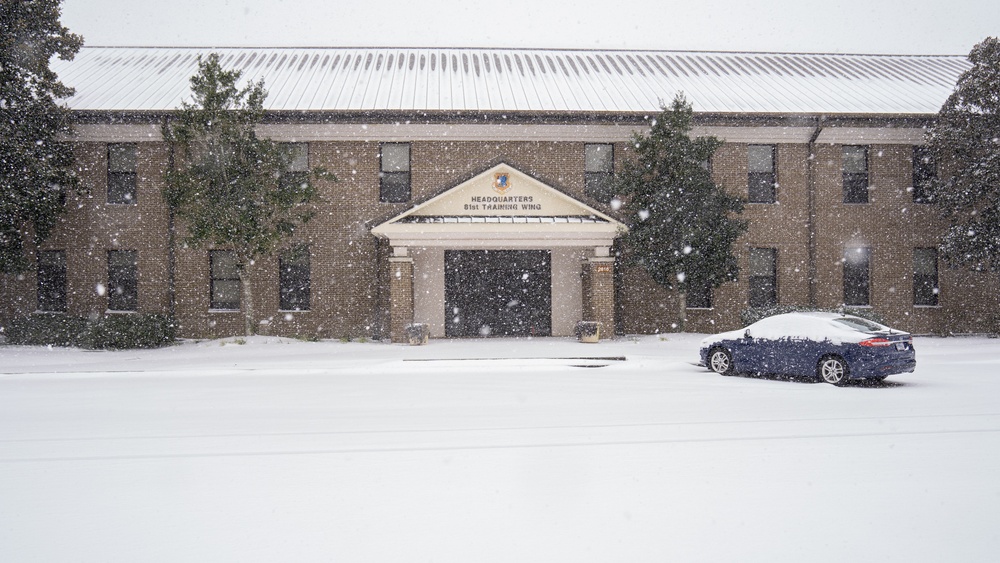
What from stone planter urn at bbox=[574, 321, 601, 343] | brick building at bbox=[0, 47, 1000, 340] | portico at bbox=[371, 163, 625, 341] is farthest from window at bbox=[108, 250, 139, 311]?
stone planter urn at bbox=[574, 321, 601, 343]

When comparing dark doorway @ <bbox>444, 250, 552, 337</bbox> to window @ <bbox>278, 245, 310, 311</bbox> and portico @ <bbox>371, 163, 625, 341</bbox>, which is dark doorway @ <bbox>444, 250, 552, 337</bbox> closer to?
portico @ <bbox>371, 163, 625, 341</bbox>

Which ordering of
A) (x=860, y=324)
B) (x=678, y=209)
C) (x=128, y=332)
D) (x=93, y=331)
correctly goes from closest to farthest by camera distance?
(x=860, y=324) < (x=93, y=331) < (x=128, y=332) < (x=678, y=209)

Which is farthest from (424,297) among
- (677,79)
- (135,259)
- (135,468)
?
(135,468)

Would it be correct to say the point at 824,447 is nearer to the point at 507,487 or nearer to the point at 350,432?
the point at 507,487

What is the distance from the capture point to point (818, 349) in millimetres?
11547

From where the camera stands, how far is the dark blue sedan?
1103 centimetres

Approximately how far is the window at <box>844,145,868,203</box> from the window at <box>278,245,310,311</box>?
1966cm

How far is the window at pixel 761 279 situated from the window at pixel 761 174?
6.46ft

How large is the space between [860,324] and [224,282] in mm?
19484

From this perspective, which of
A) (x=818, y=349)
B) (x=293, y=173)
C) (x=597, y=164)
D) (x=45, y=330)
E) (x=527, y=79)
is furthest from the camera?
(x=527, y=79)

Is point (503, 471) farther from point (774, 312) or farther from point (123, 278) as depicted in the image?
point (123, 278)

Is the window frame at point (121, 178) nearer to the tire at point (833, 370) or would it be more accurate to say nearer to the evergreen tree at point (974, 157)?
the tire at point (833, 370)

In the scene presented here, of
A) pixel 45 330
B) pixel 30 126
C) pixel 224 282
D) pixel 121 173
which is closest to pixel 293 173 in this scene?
pixel 224 282

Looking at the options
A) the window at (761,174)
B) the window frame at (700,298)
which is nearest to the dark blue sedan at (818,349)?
the window frame at (700,298)
